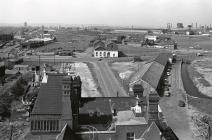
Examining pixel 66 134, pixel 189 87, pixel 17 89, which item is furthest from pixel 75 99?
pixel 189 87

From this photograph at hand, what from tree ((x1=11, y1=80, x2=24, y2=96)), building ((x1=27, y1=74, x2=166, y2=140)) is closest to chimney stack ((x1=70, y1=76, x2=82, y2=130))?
building ((x1=27, y1=74, x2=166, y2=140))

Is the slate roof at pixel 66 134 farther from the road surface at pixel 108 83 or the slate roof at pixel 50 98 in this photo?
the road surface at pixel 108 83

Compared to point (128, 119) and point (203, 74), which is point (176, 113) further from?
point (203, 74)

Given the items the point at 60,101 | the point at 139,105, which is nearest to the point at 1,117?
the point at 60,101

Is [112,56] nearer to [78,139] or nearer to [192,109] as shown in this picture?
[192,109]

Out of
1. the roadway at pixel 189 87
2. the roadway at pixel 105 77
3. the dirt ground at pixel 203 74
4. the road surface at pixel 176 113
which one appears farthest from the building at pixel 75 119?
the dirt ground at pixel 203 74

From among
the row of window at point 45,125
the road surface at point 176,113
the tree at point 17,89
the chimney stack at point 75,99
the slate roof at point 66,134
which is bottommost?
the road surface at point 176,113

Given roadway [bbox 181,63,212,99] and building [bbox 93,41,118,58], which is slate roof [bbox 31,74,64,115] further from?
building [bbox 93,41,118,58]
